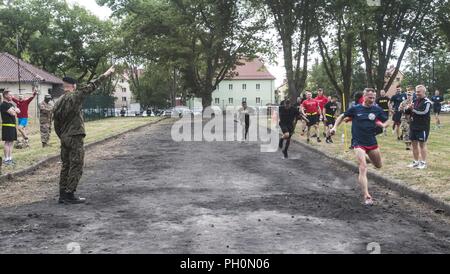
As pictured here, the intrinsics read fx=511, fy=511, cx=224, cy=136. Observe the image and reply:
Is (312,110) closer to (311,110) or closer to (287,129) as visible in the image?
(311,110)

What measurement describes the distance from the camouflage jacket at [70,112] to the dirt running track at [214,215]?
3.99 feet

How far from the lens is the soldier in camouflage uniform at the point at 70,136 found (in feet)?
27.8

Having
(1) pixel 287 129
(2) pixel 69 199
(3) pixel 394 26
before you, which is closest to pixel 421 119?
(1) pixel 287 129

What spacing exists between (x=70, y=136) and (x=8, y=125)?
6144mm

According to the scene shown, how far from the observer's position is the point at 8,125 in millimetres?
13727

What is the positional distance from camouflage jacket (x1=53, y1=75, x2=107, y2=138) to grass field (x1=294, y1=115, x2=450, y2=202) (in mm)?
6133

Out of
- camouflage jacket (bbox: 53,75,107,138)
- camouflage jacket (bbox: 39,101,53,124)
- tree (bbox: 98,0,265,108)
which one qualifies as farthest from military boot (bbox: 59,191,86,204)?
tree (bbox: 98,0,265,108)

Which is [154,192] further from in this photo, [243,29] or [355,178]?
[243,29]

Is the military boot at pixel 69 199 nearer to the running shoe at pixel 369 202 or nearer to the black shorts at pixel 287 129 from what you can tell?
the running shoe at pixel 369 202

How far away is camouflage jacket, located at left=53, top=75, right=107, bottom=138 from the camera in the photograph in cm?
854
